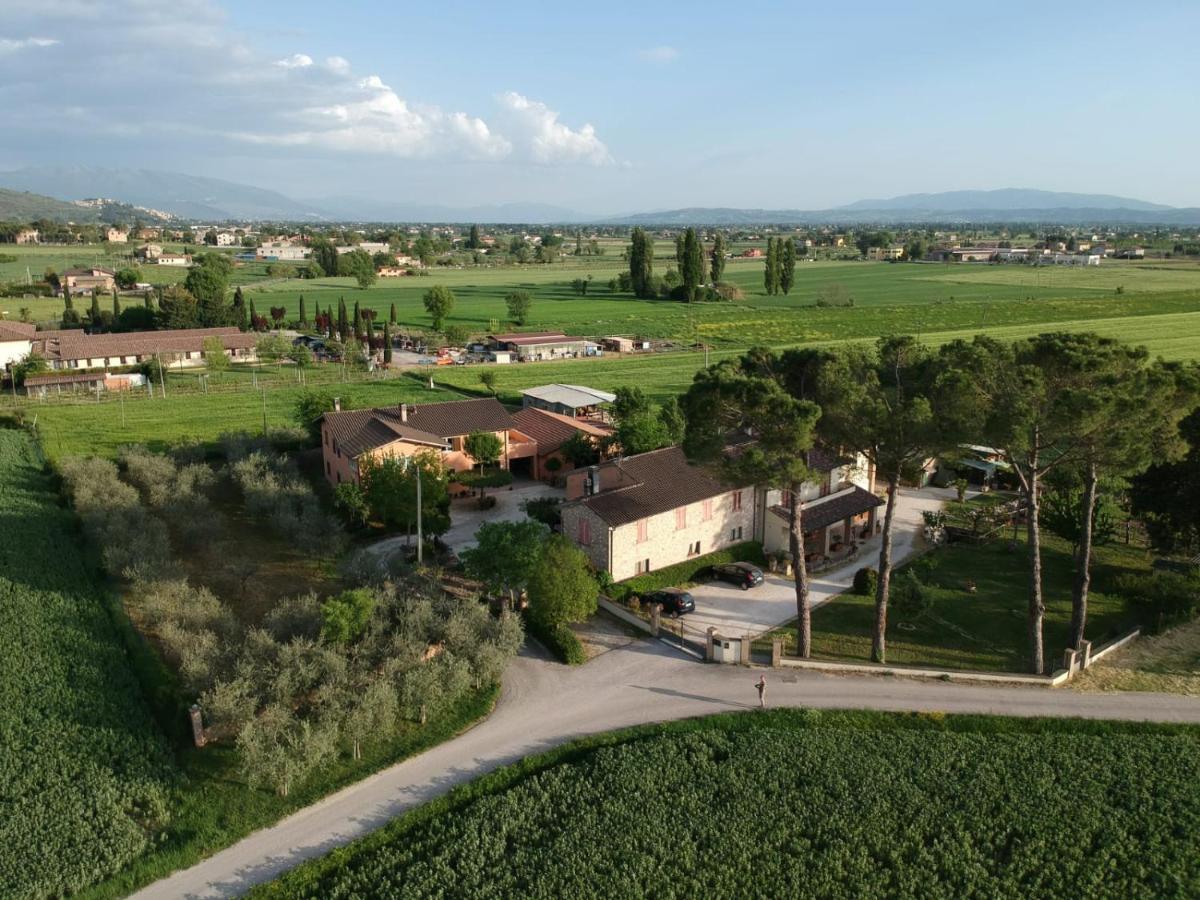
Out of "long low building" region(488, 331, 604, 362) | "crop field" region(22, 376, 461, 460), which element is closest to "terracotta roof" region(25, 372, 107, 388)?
"crop field" region(22, 376, 461, 460)

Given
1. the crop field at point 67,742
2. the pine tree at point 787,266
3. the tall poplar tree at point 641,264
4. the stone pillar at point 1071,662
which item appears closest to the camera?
the crop field at point 67,742

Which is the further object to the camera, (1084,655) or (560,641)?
(560,641)

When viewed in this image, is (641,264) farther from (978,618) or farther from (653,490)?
(978,618)

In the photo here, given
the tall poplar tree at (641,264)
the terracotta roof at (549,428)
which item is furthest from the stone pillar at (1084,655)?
the tall poplar tree at (641,264)

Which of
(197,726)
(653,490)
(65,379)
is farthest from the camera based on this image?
(65,379)

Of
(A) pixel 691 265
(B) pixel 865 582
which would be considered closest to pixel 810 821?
(B) pixel 865 582

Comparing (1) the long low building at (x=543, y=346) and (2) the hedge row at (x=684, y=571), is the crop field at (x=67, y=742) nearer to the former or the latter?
(2) the hedge row at (x=684, y=571)
